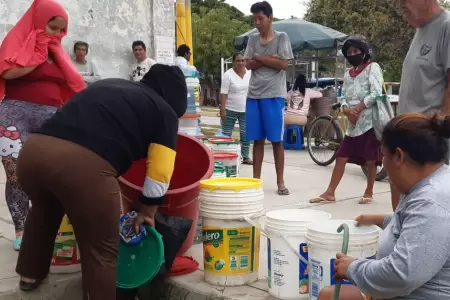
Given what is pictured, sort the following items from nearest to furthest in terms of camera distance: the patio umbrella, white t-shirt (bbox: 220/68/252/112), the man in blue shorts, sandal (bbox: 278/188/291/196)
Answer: the man in blue shorts
sandal (bbox: 278/188/291/196)
white t-shirt (bbox: 220/68/252/112)
the patio umbrella

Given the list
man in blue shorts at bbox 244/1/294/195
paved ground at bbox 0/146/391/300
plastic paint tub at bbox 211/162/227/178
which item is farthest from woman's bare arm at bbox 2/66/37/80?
man in blue shorts at bbox 244/1/294/195

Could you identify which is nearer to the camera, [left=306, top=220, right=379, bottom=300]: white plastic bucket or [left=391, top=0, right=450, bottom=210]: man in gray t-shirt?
[left=306, top=220, right=379, bottom=300]: white plastic bucket

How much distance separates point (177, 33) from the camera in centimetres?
1055

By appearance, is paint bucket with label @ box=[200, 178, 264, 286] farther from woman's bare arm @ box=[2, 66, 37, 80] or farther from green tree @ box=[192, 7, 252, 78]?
green tree @ box=[192, 7, 252, 78]

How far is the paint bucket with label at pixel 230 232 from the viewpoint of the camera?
3.32 m

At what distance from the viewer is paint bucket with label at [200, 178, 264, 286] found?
3320 mm

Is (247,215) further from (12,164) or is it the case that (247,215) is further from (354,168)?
(354,168)

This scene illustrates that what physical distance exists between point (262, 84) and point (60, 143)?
344cm

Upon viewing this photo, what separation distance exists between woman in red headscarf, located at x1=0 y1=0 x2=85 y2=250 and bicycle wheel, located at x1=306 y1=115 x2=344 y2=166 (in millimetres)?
5254

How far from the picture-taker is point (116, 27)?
8.47 metres

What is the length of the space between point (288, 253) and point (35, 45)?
2.16 meters

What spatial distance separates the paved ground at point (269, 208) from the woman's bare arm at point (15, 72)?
4.07 feet

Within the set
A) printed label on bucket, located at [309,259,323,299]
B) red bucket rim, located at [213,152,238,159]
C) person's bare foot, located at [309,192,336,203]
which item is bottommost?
person's bare foot, located at [309,192,336,203]

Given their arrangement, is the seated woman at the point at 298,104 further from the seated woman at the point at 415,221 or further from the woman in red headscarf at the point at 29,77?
the seated woman at the point at 415,221
